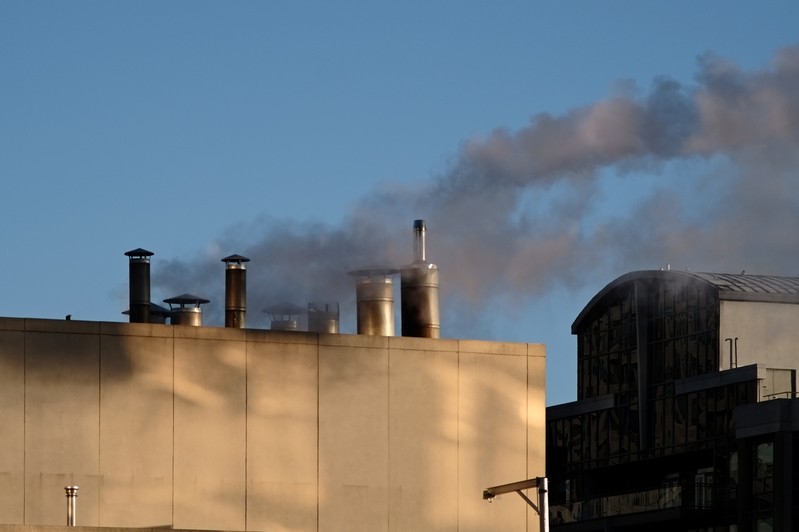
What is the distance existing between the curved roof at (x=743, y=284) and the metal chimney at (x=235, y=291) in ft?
142

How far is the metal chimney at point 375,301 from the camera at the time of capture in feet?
149

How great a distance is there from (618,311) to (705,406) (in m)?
9.95

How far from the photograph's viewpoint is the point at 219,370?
41594mm

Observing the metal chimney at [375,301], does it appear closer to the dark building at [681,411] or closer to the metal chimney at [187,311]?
the metal chimney at [187,311]

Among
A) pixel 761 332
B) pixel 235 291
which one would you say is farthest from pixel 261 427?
pixel 761 332

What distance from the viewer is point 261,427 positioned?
41906 mm

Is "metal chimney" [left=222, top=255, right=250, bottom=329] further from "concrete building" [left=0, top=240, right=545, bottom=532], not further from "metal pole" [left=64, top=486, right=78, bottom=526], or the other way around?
"metal pole" [left=64, top=486, right=78, bottom=526]

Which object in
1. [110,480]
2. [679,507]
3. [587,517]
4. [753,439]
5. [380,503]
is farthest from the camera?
[587,517]

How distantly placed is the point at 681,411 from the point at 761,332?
5501 millimetres

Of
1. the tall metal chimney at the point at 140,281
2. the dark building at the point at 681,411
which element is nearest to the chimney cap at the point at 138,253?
the tall metal chimney at the point at 140,281

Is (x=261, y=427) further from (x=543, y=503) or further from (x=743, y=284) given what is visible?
(x=743, y=284)

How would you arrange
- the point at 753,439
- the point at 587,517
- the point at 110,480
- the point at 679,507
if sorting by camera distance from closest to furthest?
the point at 110,480 → the point at 753,439 → the point at 679,507 → the point at 587,517

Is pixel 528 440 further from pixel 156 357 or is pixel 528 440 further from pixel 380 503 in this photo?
pixel 156 357

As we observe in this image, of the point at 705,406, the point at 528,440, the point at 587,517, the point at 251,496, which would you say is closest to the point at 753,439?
the point at 705,406
